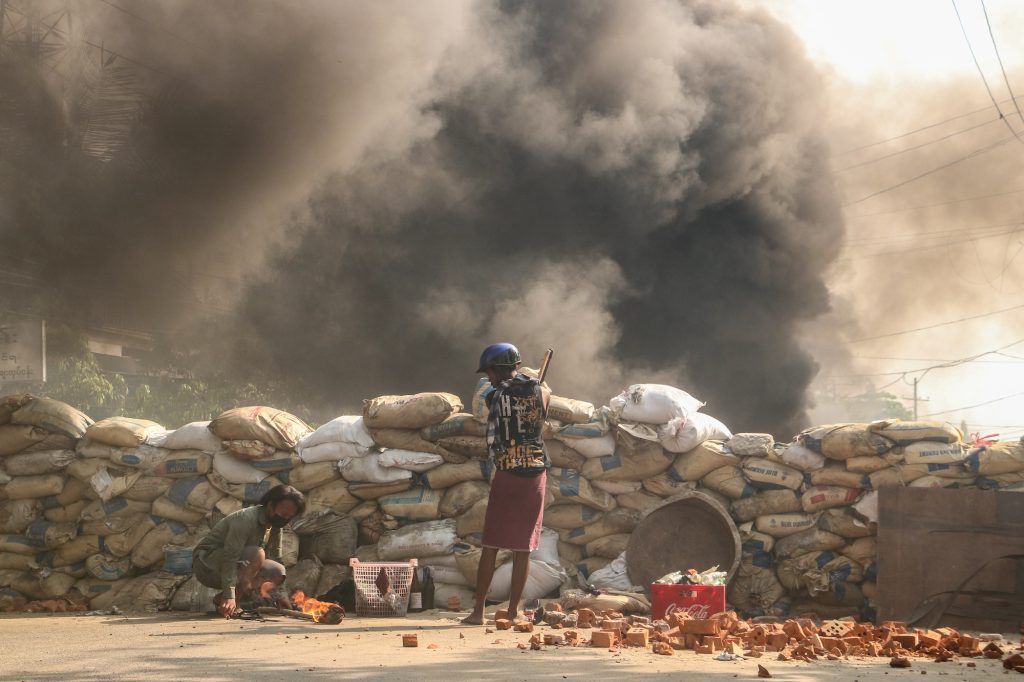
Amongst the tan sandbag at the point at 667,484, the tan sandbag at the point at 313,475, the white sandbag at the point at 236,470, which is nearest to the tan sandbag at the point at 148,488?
the white sandbag at the point at 236,470

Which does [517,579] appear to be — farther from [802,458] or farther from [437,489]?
[802,458]

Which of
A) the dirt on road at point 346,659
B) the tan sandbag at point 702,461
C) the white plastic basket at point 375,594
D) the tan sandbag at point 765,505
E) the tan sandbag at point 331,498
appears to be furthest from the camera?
the tan sandbag at point 331,498

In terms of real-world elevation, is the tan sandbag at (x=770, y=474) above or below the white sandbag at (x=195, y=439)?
below

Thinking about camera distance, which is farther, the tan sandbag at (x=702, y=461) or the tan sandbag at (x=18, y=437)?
the tan sandbag at (x=18, y=437)

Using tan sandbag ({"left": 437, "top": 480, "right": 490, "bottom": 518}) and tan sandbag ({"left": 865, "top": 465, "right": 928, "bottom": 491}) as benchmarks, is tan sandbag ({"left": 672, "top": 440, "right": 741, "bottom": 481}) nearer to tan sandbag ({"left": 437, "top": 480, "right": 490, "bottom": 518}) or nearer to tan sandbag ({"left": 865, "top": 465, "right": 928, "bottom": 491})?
tan sandbag ({"left": 865, "top": 465, "right": 928, "bottom": 491})

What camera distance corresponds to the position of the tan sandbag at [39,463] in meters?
7.07

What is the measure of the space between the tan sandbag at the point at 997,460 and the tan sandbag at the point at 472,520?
300 cm

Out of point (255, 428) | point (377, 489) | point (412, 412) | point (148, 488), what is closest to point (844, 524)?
point (412, 412)

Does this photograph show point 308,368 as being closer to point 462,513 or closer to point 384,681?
point 462,513

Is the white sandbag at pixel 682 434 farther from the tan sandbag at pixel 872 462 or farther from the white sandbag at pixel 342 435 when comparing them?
the white sandbag at pixel 342 435

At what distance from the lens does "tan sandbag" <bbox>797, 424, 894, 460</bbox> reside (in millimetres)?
6250

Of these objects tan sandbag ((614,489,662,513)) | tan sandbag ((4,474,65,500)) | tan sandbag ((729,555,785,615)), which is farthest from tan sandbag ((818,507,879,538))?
tan sandbag ((4,474,65,500))

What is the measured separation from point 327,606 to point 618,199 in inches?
337

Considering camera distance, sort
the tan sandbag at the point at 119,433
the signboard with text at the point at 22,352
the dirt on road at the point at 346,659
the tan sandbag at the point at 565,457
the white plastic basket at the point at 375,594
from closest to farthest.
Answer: the dirt on road at the point at 346,659, the white plastic basket at the point at 375,594, the tan sandbag at the point at 565,457, the tan sandbag at the point at 119,433, the signboard with text at the point at 22,352
